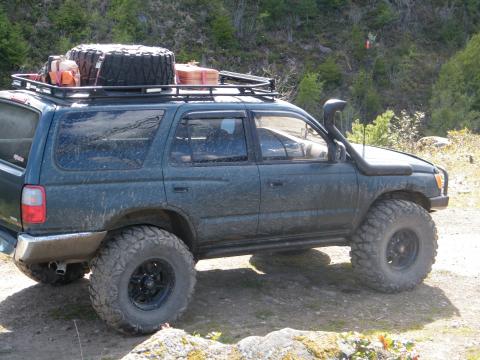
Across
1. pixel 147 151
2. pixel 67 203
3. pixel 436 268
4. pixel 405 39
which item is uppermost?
pixel 405 39

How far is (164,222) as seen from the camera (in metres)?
6.35

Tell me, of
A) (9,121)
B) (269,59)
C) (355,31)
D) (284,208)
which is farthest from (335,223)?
(355,31)

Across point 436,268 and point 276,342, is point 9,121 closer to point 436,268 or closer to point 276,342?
point 276,342

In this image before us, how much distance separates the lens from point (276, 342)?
142 inches

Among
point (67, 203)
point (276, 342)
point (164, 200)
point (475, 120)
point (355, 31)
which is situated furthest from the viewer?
point (355, 31)

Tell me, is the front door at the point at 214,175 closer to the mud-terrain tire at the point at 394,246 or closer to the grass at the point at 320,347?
the mud-terrain tire at the point at 394,246

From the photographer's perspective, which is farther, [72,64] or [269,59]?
[269,59]

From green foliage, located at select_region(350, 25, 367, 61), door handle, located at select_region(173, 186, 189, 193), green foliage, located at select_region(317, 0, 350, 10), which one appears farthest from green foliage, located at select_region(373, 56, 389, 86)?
door handle, located at select_region(173, 186, 189, 193)

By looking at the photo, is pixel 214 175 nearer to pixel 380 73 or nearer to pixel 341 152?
pixel 341 152

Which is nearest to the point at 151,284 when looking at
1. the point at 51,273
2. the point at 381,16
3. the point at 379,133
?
the point at 51,273

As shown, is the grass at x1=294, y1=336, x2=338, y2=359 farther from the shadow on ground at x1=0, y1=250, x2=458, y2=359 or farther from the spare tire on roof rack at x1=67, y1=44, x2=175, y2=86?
the spare tire on roof rack at x1=67, y1=44, x2=175, y2=86

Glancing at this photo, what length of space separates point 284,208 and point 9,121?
2.35 m

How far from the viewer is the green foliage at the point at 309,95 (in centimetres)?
3528

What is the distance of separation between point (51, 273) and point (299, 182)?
2.35 metres
